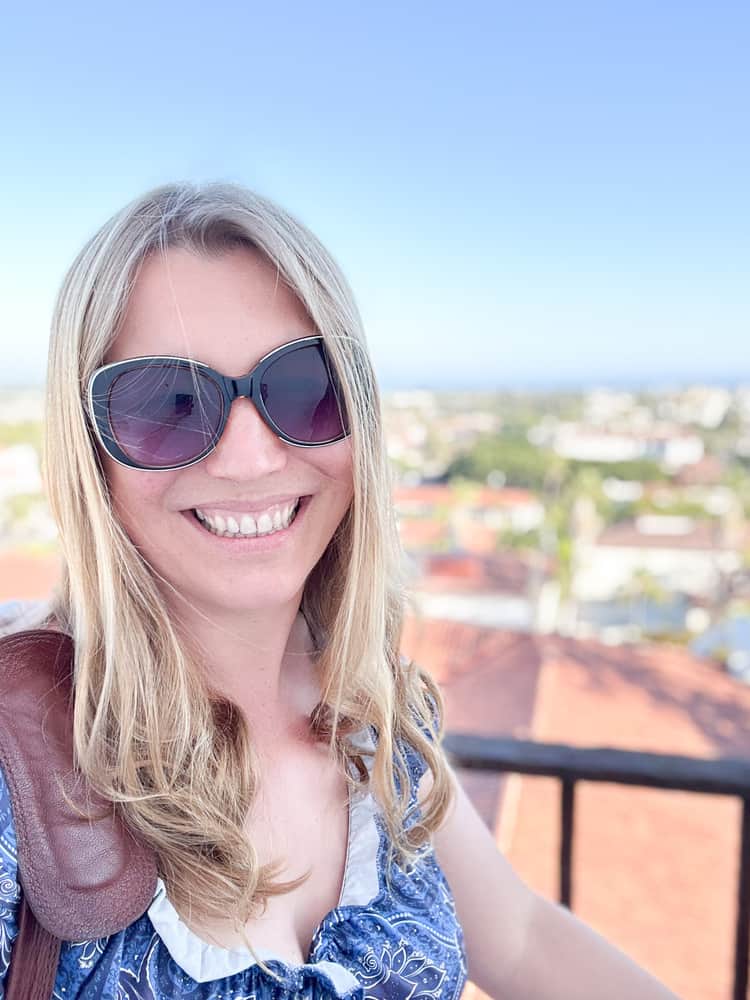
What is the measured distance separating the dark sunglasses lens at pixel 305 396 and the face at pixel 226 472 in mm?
18

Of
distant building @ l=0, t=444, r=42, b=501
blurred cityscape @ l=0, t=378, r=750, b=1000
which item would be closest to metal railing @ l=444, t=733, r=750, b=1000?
blurred cityscape @ l=0, t=378, r=750, b=1000

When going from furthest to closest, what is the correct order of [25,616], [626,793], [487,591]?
[487,591] < [626,793] < [25,616]

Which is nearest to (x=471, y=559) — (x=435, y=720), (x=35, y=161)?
(x=35, y=161)

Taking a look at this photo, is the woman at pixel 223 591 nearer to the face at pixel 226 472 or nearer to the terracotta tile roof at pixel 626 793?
the face at pixel 226 472

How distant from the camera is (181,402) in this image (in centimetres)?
76

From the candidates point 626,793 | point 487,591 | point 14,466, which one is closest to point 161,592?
point 626,793

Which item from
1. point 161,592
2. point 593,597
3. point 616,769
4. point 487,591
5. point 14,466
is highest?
point 161,592

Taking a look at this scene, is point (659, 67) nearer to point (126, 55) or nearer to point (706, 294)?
point (706, 294)

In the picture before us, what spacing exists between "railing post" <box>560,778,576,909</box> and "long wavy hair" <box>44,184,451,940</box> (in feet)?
1.66

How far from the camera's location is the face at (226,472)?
2.54ft

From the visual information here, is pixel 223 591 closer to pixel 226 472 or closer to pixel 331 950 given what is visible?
pixel 226 472

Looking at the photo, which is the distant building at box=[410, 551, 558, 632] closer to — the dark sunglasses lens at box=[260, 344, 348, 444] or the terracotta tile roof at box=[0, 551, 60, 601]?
the terracotta tile roof at box=[0, 551, 60, 601]

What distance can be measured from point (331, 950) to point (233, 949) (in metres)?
0.11

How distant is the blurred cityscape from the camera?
15.2 metres
